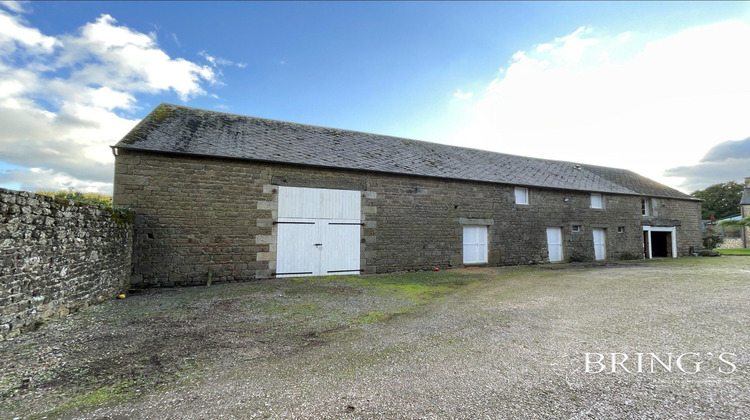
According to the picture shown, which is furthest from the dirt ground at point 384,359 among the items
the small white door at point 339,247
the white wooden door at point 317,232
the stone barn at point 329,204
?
the small white door at point 339,247

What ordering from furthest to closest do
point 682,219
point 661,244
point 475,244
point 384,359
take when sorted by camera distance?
point 661,244
point 682,219
point 475,244
point 384,359

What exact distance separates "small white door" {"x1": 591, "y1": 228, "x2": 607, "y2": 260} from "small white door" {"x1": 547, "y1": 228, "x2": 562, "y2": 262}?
2.43 m

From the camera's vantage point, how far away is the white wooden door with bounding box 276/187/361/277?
9.34 m

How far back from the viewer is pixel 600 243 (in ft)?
49.8

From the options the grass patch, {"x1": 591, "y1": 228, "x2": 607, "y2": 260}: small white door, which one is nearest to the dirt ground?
the grass patch

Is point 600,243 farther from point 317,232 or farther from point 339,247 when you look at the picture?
point 317,232

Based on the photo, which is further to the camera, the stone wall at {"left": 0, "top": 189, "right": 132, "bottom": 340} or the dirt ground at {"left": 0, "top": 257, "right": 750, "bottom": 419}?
the stone wall at {"left": 0, "top": 189, "right": 132, "bottom": 340}

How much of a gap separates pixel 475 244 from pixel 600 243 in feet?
25.2

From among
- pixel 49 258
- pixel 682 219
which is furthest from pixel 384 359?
pixel 682 219

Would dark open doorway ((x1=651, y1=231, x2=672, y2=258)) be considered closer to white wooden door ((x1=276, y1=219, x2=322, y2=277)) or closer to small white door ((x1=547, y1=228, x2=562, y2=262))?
small white door ((x1=547, y1=228, x2=562, y2=262))

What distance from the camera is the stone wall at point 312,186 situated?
811cm

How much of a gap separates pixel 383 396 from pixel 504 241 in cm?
1130

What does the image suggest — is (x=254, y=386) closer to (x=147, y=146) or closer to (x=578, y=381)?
(x=578, y=381)

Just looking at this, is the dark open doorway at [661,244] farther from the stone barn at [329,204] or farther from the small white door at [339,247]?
the small white door at [339,247]
